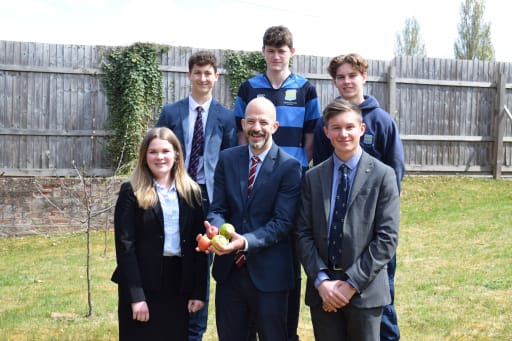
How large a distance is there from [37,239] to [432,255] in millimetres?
6426

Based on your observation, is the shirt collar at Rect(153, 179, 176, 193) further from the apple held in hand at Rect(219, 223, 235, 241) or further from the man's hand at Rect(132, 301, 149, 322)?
the man's hand at Rect(132, 301, 149, 322)

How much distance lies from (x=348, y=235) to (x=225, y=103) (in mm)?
8906

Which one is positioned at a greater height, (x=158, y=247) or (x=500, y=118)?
(x=500, y=118)

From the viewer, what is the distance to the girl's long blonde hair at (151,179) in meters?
3.51

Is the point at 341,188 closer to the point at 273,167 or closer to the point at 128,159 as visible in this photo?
the point at 273,167

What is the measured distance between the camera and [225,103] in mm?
11852

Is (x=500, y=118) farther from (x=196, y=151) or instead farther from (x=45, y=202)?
(x=196, y=151)

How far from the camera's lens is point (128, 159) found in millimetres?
11086

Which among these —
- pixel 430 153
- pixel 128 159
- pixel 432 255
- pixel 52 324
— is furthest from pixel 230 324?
pixel 430 153

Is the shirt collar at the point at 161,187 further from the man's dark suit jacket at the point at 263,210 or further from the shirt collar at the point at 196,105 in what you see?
the shirt collar at the point at 196,105

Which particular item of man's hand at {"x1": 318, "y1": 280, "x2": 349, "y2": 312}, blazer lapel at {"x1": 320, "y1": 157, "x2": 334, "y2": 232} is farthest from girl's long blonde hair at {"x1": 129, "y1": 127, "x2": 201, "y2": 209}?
man's hand at {"x1": 318, "y1": 280, "x2": 349, "y2": 312}

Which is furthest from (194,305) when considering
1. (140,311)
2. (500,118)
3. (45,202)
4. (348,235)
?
(500,118)

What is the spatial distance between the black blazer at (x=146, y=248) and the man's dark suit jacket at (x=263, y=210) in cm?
17

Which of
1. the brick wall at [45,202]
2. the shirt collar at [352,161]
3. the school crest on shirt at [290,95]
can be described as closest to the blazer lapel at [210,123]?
the school crest on shirt at [290,95]
